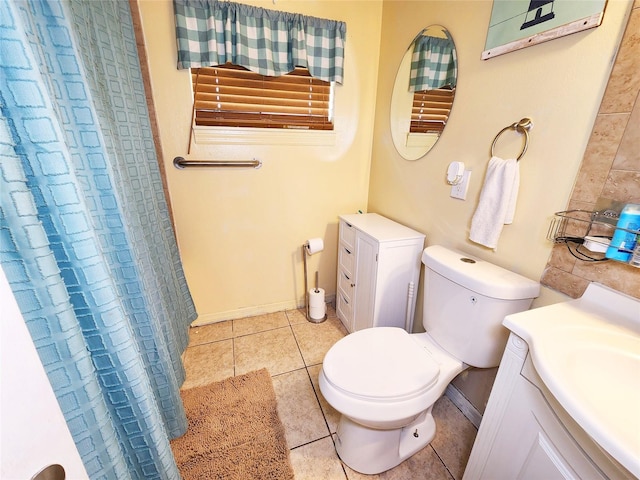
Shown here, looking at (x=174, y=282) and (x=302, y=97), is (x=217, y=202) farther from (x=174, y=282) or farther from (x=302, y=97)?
(x=302, y=97)

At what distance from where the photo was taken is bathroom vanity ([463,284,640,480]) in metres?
0.52

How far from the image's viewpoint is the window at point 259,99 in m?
1.58

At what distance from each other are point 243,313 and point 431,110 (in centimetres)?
187

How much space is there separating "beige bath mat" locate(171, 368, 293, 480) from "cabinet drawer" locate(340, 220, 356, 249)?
95 centimetres

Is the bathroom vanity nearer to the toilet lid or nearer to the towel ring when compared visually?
the toilet lid

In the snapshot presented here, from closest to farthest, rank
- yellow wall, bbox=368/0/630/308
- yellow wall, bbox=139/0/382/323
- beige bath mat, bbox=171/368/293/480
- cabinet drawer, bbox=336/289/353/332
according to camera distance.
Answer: yellow wall, bbox=368/0/630/308 → beige bath mat, bbox=171/368/293/480 → yellow wall, bbox=139/0/382/323 → cabinet drawer, bbox=336/289/353/332

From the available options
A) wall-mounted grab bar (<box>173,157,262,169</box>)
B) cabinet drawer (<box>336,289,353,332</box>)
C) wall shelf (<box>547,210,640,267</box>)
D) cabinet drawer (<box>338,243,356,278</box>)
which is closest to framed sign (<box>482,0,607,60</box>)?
wall shelf (<box>547,210,640,267</box>)

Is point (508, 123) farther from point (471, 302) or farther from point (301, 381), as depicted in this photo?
point (301, 381)

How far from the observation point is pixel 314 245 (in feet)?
6.38

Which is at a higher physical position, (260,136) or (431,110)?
→ (431,110)

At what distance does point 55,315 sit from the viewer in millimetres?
518

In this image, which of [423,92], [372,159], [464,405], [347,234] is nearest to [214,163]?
[347,234]

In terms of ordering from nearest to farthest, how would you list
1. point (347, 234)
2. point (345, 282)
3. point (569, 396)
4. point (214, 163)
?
point (569, 396)
point (214, 163)
point (347, 234)
point (345, 282)

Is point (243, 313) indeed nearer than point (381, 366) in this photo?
No
